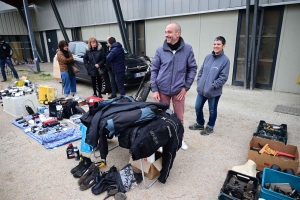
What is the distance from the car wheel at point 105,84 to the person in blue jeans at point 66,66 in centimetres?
85

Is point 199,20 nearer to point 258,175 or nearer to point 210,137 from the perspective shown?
point 210,137

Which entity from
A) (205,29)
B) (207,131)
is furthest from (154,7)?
(207,131)

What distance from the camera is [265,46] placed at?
5.98 meters

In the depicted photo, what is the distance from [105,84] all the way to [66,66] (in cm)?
118

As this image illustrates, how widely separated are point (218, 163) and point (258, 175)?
21.0 inches

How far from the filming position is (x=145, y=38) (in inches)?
348

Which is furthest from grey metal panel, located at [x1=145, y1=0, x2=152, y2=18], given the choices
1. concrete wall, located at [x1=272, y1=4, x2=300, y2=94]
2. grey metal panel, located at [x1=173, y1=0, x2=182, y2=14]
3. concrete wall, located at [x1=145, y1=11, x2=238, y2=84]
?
concrete wall, located at [x1=272, y1=4, x2=300, y2=94]

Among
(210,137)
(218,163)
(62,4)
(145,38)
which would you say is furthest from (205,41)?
(62,4)

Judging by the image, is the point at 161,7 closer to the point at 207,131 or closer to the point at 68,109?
the point at 68,109

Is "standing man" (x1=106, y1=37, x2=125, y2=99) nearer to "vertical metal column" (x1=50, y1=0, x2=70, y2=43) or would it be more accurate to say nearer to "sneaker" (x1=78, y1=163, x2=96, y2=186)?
"sneaker" (x1=78, y1=163, x2=96, y2=186)

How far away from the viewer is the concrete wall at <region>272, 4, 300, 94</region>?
5.34 metres

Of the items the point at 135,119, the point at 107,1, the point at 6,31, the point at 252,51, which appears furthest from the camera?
the point at 6,31

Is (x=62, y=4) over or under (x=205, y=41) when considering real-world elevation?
over

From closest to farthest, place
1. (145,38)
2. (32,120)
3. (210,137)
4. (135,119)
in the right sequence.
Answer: (135,119), (210,137), (32,120), (145,38)
